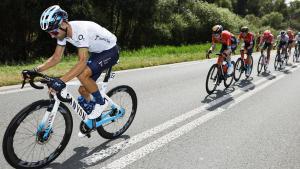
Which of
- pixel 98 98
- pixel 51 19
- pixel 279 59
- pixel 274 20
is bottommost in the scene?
pixel 279 59

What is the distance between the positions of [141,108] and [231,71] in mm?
4235

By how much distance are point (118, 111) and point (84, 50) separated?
1.44 metres

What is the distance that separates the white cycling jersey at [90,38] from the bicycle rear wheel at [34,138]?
825 mm

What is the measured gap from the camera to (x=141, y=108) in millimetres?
7316

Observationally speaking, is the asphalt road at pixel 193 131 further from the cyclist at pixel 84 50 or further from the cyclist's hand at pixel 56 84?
the cyclist's hand at pixel 56 84

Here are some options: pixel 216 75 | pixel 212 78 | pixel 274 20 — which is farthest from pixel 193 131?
pixel 274 20

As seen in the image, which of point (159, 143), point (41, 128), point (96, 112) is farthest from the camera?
point (159, 143)

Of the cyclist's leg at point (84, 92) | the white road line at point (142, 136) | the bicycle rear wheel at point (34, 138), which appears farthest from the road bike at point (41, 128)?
the white road line at point (142, 136)

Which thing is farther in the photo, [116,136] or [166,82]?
[166,82]

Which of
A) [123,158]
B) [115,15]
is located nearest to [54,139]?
[123,158]

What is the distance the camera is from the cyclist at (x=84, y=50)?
4.02 meters

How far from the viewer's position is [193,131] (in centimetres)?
598

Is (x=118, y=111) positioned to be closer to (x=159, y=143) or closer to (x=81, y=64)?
(x=159, y=143)

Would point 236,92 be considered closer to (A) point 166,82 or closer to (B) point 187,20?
(A) point 166,82
